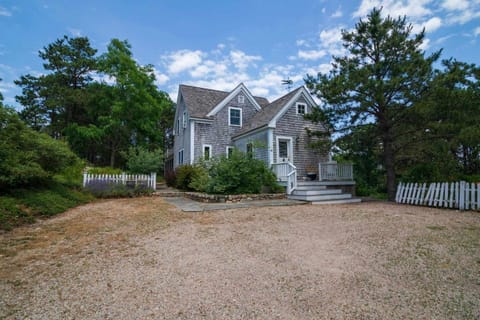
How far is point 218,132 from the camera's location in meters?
16.0

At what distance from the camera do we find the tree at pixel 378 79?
361 inches

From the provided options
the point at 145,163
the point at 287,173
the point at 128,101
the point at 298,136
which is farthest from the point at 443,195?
the point at 128,101

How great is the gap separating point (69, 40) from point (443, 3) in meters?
31.4

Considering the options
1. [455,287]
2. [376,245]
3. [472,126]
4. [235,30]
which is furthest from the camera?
[235,30]

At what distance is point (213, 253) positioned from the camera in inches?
146

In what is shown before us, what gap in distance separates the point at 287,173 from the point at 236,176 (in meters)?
2.88

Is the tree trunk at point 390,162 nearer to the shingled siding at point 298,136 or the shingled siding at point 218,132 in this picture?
the shingled siding at point 298,136

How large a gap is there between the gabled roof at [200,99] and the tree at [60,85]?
465 inches

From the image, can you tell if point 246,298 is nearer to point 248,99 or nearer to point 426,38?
point 426,38

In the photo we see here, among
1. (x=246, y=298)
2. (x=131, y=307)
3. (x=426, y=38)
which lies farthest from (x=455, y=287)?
(x=426, y=38)

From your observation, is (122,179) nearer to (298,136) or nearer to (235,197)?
(235,197)

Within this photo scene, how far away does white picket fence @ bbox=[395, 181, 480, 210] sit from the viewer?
24.5 ft

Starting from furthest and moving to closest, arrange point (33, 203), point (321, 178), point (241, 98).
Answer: point (241, 98), point (321, 178), point (33, 203)

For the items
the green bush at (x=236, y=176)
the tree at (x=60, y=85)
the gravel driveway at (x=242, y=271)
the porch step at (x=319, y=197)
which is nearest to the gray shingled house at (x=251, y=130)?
the porch step at (x=319, y=197)
